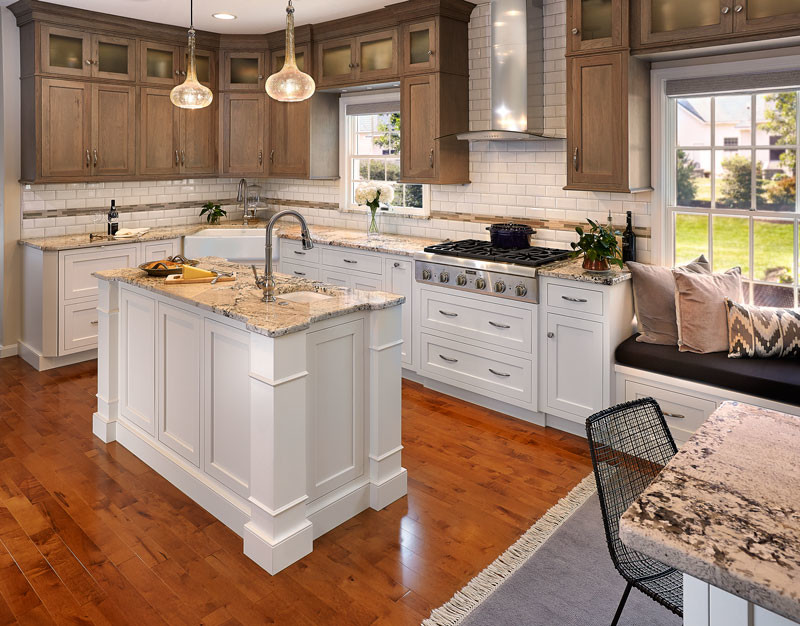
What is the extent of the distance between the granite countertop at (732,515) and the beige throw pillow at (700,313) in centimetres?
202

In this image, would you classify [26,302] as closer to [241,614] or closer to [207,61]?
[207,61]

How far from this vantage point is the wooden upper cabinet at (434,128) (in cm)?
493

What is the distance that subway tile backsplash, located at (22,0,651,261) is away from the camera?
4.53 metres

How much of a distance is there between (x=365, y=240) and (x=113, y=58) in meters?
2.73

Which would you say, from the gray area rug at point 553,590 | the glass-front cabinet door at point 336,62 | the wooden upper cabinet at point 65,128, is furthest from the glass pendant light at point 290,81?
the wooden upper cabinet at point 65,128

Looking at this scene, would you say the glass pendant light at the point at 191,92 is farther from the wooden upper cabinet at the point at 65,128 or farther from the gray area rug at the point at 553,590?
the gray area rug at the point at 553,590

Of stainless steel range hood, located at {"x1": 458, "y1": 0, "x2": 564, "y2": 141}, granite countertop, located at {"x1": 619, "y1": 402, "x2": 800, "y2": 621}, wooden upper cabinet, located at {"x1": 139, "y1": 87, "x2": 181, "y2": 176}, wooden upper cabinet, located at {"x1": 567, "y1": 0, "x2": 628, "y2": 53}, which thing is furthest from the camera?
wooden upper cabinet, located at {"x1": 139, "y1": 87, "x2": 181, "y2": 176}

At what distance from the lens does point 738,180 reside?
3865mm

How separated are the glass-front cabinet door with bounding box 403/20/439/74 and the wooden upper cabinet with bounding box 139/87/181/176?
234cm

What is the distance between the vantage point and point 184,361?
10.4ft

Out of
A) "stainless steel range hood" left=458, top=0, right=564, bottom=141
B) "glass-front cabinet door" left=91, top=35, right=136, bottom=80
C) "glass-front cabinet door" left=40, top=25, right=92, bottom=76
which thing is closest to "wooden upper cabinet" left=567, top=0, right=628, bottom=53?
"stainless steel range hood" left=458, top=0, right=564, bottom=141

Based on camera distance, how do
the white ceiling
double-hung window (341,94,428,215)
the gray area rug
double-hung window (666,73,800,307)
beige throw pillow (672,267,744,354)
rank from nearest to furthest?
the gray area rug
beige throw pillow (672,267,744,354)
double-hung window (666,73,800,307)
the white ceiling
double-hung window (341,94,428,215)

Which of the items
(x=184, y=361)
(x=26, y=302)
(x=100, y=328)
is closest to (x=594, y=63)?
(x=184, y=361)

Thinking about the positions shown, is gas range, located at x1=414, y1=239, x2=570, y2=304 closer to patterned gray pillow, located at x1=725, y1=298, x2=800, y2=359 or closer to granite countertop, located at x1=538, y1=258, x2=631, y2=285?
granite countertop, located at x1=538, y1=258, x2=631, y2=285
